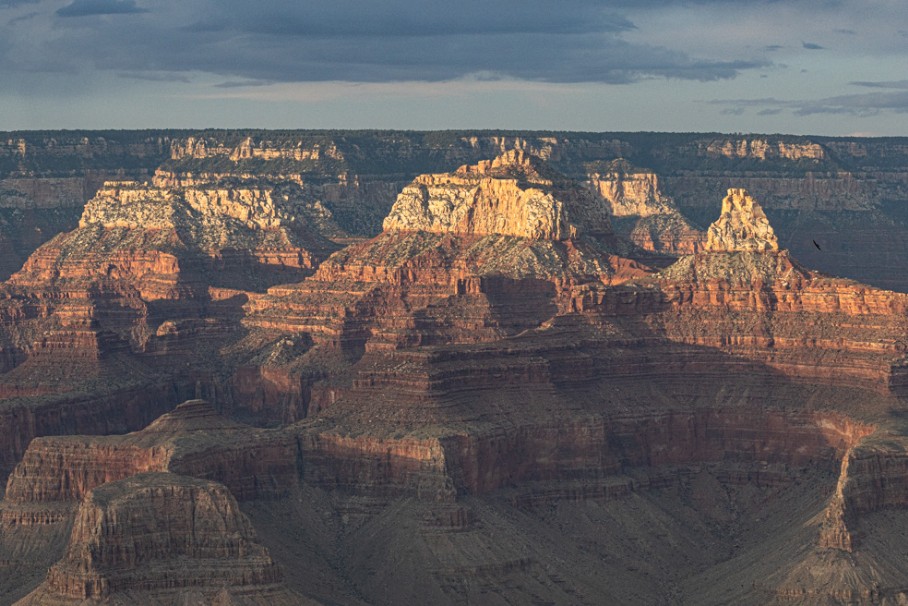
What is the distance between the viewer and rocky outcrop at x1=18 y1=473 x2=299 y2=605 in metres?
157

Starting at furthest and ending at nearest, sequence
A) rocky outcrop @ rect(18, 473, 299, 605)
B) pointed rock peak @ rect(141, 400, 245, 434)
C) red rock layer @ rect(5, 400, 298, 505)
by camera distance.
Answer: pointed rock peak @ rect(141, 400, 245, 434) → red rock layer @ rect(5, 400, 298, 505) → rocky outcrop @ rect(18, 473, 299, 605)

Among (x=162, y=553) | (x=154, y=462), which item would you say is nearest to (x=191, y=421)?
(x=154, y=462)

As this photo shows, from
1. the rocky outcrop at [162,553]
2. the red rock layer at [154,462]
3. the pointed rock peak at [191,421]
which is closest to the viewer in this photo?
the rocky outcrop at [162,553]

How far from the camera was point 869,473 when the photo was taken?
6944 inches

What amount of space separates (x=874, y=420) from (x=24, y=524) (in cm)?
4916

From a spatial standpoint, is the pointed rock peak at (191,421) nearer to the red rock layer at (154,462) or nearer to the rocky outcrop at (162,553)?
the red rock layer at (154,462)

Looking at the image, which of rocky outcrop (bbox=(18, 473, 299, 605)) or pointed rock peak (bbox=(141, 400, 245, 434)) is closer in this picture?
rocky outcrop (bbox=(18, 473, 299, 605))

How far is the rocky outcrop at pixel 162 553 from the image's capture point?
514ft

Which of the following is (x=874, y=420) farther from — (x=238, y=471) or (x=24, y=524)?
(x=24, y=524)

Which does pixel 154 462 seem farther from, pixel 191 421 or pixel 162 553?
pixel 162 553

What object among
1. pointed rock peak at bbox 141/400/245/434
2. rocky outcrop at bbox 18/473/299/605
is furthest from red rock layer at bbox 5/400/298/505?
rocky outcrop at bbox 18/473/299/605

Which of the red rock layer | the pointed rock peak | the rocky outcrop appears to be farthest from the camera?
the pointed rock peak

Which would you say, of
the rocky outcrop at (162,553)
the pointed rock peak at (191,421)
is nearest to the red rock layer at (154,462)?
the pointed rock peak at (191,421)

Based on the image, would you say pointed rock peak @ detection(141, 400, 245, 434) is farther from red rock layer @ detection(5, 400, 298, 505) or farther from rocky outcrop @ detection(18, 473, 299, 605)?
rocky outcrop @ detection(18, 473, 299, 605)
